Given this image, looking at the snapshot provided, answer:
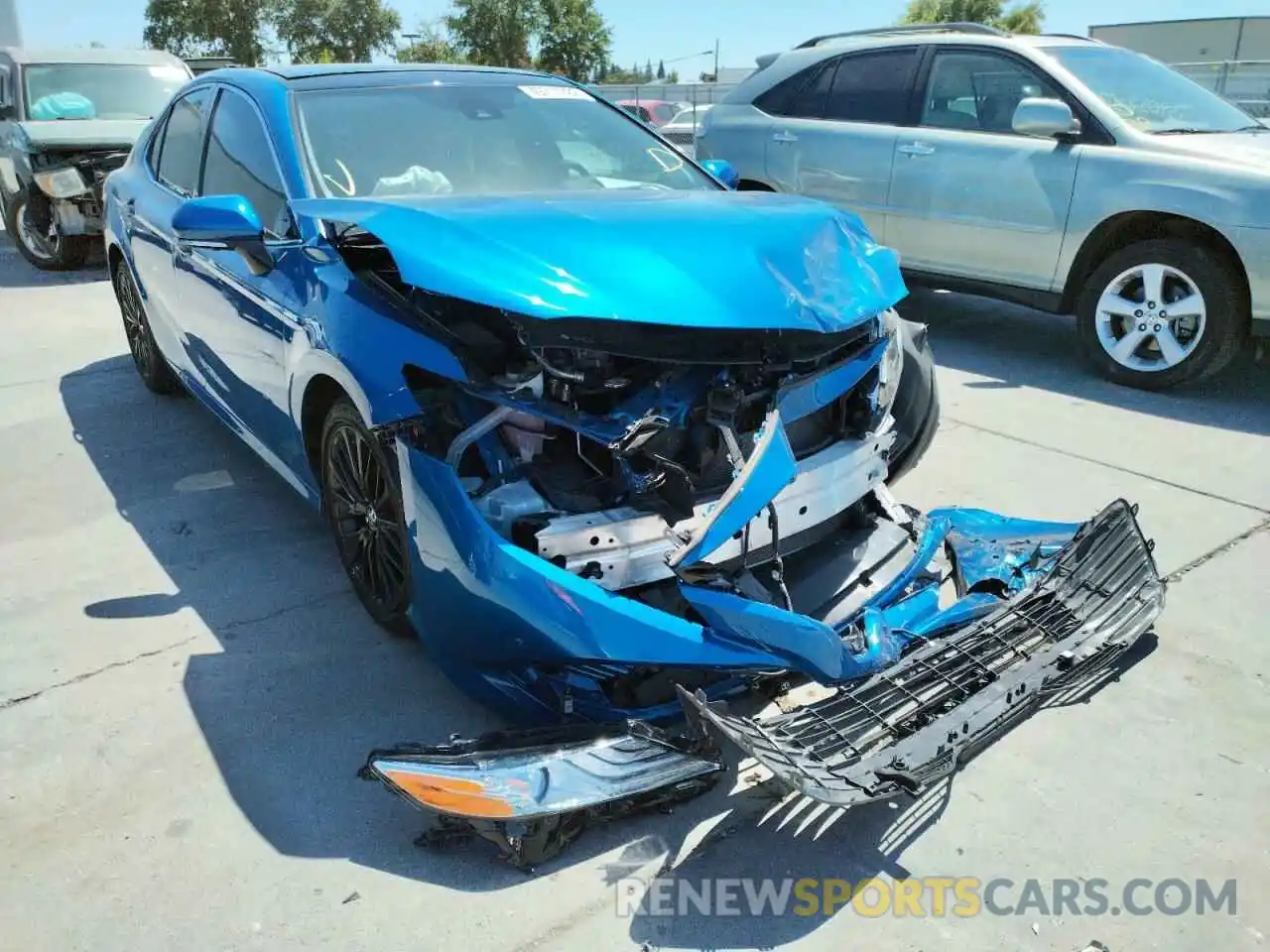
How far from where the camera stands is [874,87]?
670cm

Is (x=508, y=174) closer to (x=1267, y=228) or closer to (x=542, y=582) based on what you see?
(x=542, y=582)

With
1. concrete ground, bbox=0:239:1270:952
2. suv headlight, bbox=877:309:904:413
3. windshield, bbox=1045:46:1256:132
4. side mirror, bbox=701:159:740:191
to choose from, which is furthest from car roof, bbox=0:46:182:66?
suv headlight, bbox=877:309:904:413

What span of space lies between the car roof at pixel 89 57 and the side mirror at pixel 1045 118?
840cm

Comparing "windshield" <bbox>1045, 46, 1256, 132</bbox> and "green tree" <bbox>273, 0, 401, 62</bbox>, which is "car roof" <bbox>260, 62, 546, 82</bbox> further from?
"green tree" <bbox>273, 0, 401, 62</bbox>

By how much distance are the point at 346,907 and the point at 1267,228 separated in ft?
17.0

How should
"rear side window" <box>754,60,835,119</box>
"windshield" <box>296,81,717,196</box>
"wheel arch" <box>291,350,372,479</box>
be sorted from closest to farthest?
"wheel arch" <box>291,350,372,479</box>
"windshield" <box>296,81,717,196</box>
"rear side window" <box>754,60,835,119</box>

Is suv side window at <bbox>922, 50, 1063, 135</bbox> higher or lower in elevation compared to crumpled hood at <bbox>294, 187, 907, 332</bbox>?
higher

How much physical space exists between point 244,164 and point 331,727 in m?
2.05

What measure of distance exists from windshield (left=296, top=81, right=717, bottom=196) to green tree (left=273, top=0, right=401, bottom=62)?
45.9 m

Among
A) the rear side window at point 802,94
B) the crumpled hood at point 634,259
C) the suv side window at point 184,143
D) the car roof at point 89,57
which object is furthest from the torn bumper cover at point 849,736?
the car roof at point 89,57

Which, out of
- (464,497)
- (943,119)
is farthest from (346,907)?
(943,119)

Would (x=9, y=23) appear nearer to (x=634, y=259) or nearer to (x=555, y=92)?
(x=555, y=92)

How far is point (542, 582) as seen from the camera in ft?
7.43

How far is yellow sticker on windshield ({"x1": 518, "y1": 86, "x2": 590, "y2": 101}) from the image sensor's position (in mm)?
4004
